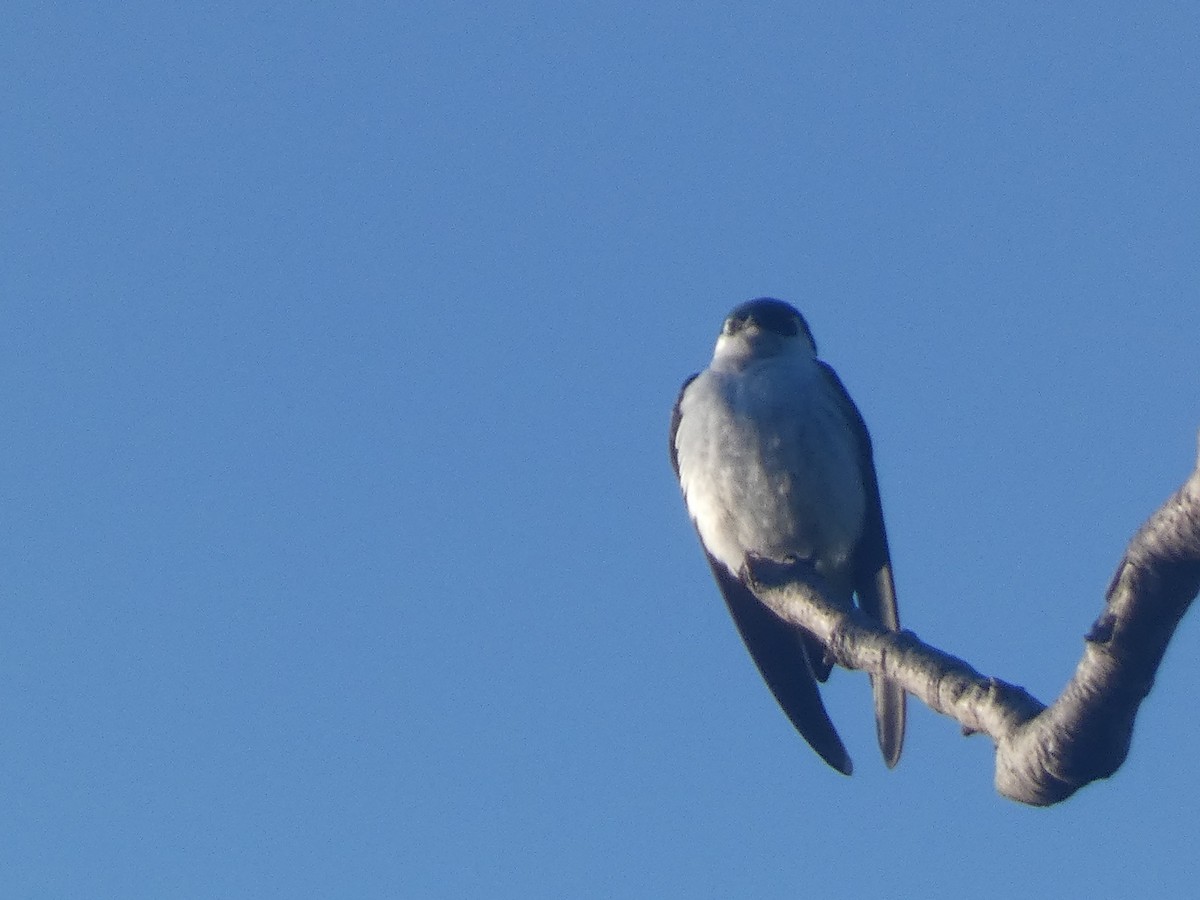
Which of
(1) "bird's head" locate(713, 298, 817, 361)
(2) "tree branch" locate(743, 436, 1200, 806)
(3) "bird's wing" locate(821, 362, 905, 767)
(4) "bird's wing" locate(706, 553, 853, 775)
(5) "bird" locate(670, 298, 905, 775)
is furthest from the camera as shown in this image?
(1) "bird's head" locate(713, 298, 817, 361)

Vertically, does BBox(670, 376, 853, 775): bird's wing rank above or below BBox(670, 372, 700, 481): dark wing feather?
below

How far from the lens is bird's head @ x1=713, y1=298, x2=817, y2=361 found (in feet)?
27.1

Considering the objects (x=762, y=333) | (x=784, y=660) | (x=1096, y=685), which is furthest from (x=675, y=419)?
(x=1096, y=685)

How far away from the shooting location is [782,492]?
743 cm

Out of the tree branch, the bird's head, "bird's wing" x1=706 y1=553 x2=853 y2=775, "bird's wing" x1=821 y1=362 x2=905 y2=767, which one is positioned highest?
the bird's head

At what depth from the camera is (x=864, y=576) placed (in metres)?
7.91

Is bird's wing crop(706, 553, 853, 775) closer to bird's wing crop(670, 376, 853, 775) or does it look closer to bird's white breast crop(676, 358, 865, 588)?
bird's wing crop(670, 376, 853, 775)

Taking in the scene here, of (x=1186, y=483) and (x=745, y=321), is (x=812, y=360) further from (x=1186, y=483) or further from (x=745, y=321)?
(x=1186, y=483)

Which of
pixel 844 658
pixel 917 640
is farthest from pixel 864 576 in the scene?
pixel 917 640

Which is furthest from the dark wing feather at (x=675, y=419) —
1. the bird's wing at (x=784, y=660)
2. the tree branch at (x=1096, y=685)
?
the tree branch at (x=1096, y=685)

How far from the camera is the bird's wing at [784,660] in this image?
21.8 ft

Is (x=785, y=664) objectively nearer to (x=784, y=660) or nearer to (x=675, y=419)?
(x=784, y=660)

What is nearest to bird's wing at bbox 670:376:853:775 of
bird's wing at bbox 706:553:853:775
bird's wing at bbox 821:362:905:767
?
bird's wing at bbox 706:553:853:775

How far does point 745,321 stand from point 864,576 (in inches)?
57.5
